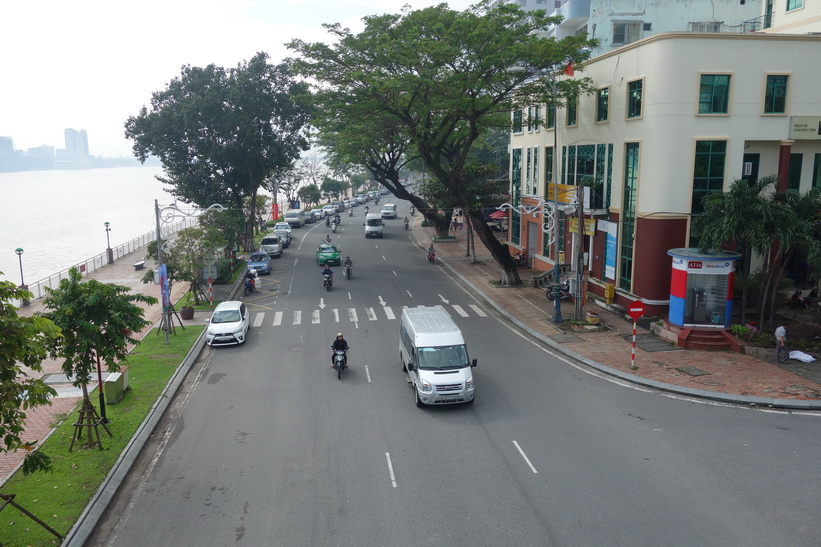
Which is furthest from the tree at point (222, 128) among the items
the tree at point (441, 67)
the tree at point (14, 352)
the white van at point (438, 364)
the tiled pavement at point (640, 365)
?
the tree at point (14, 352)

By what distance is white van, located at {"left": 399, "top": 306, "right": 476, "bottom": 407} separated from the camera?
18156 millimetres

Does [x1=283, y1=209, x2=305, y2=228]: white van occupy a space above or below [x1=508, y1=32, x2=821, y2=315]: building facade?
below

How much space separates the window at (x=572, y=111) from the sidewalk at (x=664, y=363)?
10.4 metres

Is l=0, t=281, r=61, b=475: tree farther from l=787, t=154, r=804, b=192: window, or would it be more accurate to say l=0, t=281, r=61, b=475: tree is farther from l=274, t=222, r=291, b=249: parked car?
l=274, t=222, r=291, b=249: parked car

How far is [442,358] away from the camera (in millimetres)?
18844

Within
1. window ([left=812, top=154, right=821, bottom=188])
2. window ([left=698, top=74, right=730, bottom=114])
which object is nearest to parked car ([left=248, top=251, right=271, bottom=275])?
window ([left=698, top=74, right=730, bottom=114])

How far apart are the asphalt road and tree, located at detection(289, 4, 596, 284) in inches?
619

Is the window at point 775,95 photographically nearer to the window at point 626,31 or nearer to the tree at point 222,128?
the window at point 626,31

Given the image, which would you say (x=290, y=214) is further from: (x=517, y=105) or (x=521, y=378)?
(x=521, y=378)

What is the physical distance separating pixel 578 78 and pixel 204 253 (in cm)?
2307

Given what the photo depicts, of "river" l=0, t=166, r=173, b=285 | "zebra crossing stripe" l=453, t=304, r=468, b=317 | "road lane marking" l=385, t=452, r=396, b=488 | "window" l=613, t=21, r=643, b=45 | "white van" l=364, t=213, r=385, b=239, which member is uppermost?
"window" l=613, t=21, r=643, b=45

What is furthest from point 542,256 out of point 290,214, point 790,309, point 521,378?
point 290,214

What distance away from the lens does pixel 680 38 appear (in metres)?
26.1

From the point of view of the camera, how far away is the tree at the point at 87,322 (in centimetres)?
1541
